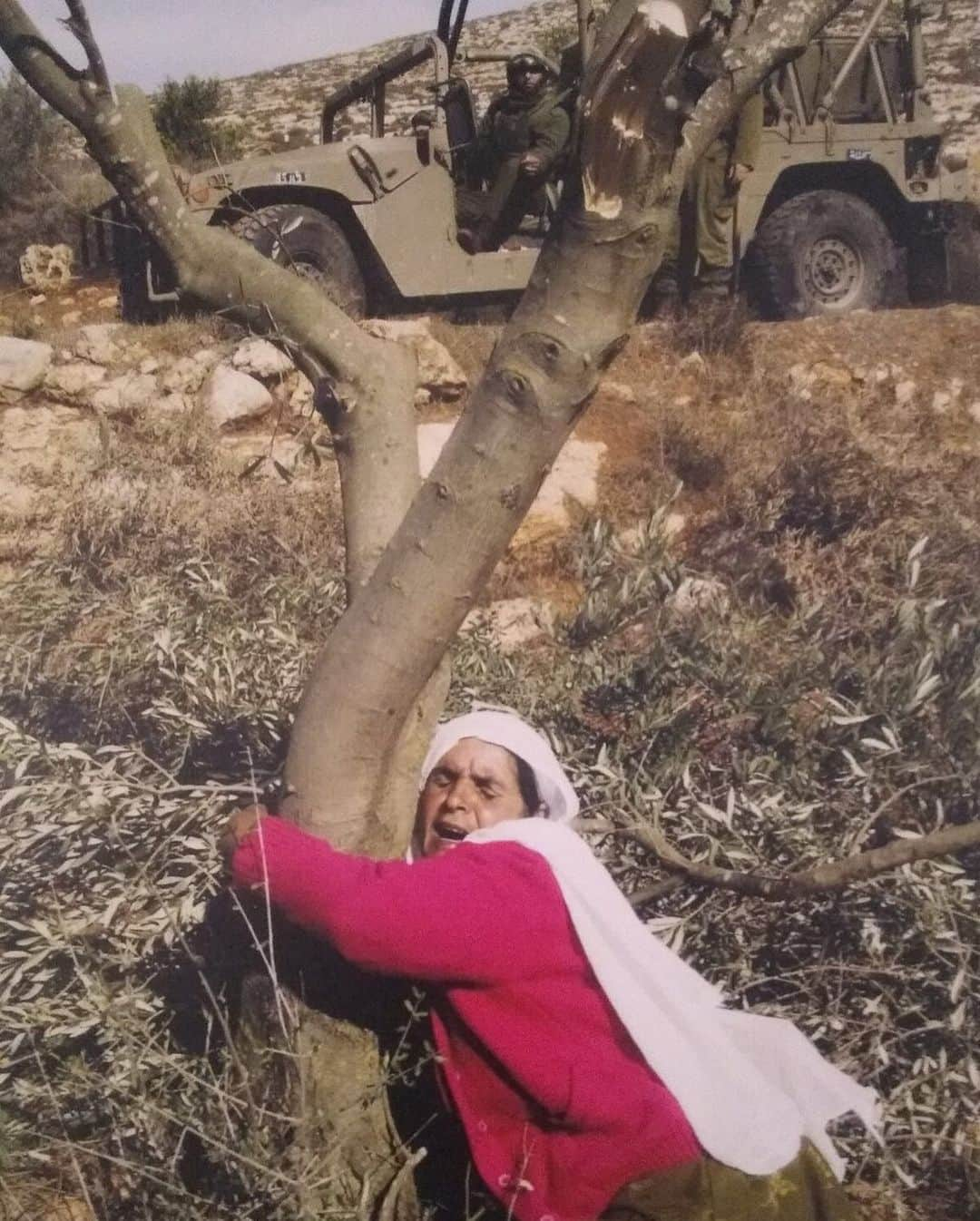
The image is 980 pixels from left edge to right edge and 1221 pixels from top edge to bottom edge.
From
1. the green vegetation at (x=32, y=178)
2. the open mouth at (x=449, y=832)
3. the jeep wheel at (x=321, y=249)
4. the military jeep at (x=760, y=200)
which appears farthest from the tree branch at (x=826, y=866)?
the green vegetation at (x=32, y=178)

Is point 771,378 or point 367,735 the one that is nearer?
point 367,735

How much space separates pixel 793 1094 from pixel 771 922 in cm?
38

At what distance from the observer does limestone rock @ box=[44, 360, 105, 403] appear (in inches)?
185

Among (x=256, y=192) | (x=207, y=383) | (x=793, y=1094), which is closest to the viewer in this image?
(x=793, y=1094)

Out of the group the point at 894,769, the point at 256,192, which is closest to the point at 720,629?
the point at 894,769

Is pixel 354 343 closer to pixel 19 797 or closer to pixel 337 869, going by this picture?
pixel 337 869

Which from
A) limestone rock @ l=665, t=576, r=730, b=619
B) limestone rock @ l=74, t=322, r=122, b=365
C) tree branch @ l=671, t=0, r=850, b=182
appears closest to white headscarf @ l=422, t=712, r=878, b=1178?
tree branch @ l=671, t=0, r=850, b=182

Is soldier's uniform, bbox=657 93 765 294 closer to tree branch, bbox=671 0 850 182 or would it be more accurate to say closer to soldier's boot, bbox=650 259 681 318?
soldier's boot, bbox=650 259 681 318

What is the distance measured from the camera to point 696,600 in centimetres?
278

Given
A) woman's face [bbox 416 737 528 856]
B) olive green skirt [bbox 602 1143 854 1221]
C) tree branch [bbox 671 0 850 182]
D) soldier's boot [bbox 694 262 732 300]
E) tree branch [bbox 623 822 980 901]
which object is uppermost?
soldier's boot [bbox 694 262 732 300]

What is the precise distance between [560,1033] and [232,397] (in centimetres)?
345

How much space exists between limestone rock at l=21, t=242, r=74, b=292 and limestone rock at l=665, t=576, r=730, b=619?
16.3ft

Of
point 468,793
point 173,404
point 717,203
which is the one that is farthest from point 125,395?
point 468,793

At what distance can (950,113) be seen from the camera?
7609mm
